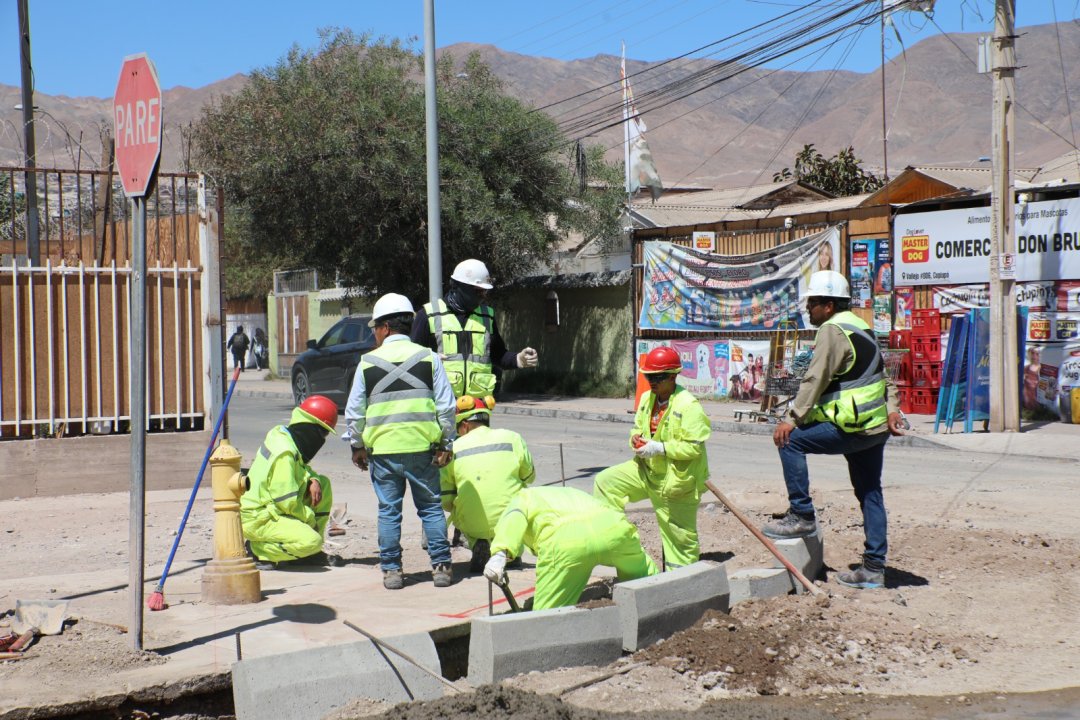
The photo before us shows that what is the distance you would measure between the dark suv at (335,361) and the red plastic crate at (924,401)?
9.09 metres

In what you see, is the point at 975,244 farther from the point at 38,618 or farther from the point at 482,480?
the point at 38,618

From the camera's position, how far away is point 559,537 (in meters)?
5.54

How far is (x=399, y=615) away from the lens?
596cm

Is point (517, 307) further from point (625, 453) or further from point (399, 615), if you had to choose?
point (399, 615)

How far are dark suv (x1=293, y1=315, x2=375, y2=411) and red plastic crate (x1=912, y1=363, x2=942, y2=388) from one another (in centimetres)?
910

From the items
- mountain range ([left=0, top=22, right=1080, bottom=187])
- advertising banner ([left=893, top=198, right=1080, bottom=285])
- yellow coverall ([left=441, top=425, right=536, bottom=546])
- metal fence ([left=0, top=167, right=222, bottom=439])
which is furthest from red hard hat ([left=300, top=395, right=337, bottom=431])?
mountain range ([left=0, top=22, right=1080, bottom=187])

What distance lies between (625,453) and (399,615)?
828cm

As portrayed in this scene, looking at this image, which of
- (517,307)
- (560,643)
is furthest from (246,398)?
(560,643)

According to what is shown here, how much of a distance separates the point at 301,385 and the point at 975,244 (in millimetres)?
12415

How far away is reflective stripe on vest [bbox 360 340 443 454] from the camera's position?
22.1 ft

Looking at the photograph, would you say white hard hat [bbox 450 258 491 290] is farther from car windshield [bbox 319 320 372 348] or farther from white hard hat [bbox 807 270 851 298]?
car windshield [bbox 319 320 372 348]

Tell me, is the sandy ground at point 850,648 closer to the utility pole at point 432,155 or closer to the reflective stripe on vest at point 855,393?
the reflective stripe on vest at point 855,393

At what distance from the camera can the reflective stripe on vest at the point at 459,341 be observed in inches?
304

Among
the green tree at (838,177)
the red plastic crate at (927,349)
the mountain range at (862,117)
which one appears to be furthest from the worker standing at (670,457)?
the mountain range at (862,117)
